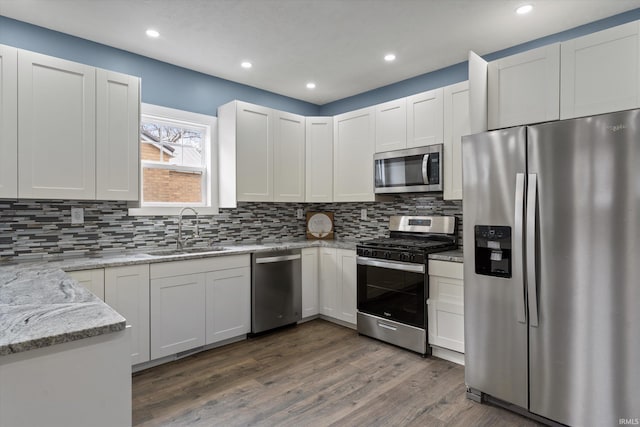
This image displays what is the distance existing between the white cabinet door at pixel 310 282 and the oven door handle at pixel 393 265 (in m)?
0.64

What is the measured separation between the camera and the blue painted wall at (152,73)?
2.71 meters

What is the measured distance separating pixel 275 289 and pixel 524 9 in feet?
10.4

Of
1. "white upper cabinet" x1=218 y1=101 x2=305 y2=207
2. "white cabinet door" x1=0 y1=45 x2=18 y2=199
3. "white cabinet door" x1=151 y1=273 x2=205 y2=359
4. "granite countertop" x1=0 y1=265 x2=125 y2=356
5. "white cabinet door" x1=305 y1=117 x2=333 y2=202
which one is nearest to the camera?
"granite countertop" x1=0 y1=265 x2=125 y2=356

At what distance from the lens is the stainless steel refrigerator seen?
180 centimetres

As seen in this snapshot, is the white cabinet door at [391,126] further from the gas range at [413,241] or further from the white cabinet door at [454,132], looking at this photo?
the gas range at [413,241]

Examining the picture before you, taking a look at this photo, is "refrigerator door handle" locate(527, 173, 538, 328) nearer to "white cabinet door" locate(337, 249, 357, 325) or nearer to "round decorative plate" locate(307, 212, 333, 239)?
"white cabinet door" locate(337, 249, 357, 325)

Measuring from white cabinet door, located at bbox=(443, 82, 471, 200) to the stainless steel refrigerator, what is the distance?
782 millimetres

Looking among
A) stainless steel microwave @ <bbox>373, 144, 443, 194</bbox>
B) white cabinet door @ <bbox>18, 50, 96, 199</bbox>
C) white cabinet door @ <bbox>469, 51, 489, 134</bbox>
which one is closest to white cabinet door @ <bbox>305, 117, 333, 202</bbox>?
stainless steel microwave @ <bbox>373, 144, 443, 194</bbox>

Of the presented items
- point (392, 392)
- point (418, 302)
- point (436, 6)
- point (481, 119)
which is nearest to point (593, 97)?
point (481, 119)

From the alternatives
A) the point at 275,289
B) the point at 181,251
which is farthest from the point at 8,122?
the point at 275,289

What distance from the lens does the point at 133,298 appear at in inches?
106

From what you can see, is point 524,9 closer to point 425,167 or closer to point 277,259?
point 425,167

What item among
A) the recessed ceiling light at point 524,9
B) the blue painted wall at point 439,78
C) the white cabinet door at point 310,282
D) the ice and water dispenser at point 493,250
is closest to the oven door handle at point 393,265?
the white cabinet door at point 310,282

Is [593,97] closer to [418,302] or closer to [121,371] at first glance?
[418,302]
